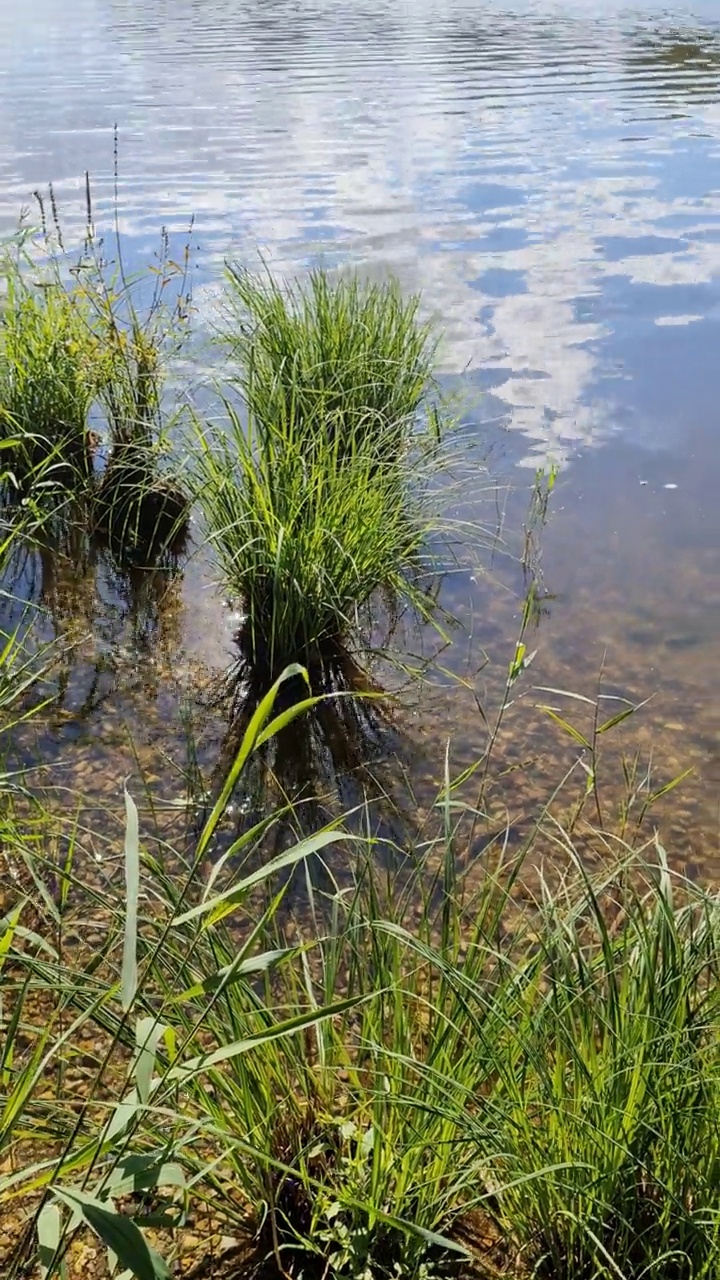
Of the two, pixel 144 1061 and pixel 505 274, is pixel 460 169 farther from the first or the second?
pixel 144 1061

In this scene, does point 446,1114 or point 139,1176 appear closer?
point 139,1176

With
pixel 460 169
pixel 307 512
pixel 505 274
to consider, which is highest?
pixel 460 169

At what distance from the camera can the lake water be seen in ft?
12.9

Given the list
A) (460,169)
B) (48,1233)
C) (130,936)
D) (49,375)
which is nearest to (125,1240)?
(48,1233)

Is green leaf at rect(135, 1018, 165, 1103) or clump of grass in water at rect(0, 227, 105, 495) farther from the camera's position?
clump of grass in water at rect(0, 227, 105, 495)

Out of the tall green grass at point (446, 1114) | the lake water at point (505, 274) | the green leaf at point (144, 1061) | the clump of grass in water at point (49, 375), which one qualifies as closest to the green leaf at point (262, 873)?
the tall green grass at point (446, 1114)

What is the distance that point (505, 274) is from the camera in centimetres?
875

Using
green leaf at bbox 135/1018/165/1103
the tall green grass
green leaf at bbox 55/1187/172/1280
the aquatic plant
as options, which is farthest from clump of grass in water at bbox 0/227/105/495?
green leaf at bbox 55/1187/172/1280

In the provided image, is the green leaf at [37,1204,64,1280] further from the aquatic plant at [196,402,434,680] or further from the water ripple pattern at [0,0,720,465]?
the water ripple pattern at [0,0,720,465]

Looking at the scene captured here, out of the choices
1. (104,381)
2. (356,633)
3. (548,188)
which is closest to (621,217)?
(548,188)

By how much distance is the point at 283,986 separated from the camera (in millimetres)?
2613

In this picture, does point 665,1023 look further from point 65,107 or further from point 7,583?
point 65,107

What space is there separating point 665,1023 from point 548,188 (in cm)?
1164

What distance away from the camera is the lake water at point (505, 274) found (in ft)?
12.9
